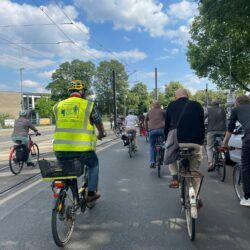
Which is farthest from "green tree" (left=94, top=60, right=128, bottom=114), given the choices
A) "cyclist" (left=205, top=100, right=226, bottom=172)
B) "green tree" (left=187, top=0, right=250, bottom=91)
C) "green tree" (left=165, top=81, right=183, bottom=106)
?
"cyclist" (left=205, top=100, right=226, bottom=172)

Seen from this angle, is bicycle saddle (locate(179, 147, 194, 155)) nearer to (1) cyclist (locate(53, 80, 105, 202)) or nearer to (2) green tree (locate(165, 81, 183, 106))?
(1) cyclist (locate(53, 80, 105, 202))

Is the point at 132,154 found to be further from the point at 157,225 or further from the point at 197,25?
the point at 197,25

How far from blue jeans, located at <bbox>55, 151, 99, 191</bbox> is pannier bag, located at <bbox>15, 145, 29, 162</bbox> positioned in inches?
191

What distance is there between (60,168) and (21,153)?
18.1ft

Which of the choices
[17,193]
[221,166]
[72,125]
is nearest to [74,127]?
[72,125]

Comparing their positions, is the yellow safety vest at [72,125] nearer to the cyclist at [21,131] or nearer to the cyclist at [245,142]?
the cyclist at [245,142]

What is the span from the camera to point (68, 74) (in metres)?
80.1

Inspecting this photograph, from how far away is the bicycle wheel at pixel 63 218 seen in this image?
12.8 ft

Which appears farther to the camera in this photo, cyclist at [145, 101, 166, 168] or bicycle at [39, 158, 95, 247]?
cyclist at [145, 101, 166, 168]

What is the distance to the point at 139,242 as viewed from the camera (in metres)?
4.09

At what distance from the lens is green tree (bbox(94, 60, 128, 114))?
77.0m

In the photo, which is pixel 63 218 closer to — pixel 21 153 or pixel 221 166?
pixel 221 166

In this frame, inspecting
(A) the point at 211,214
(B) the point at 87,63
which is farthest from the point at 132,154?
(B) the point at 87,63

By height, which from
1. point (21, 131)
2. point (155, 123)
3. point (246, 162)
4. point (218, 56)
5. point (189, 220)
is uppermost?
point (218, 56)
